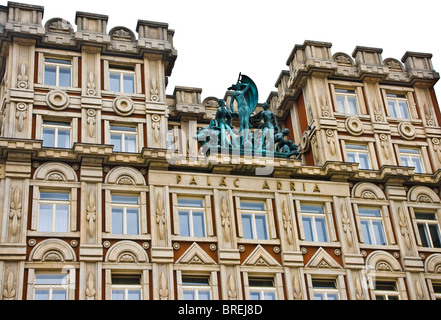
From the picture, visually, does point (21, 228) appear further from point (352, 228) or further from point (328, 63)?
point (328, 63)

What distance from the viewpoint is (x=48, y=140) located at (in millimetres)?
38875

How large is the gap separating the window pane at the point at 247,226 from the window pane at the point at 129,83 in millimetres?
9445

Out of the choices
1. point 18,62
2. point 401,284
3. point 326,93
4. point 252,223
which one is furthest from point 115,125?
point 401,284

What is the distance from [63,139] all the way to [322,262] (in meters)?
14.4

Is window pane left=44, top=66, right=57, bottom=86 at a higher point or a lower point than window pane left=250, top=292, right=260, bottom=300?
higher

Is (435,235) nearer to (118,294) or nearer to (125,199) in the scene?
(125,199)

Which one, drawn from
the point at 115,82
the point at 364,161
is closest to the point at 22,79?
the point at 115,82

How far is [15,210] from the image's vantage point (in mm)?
35281

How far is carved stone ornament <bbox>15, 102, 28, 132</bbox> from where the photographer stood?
38250mm

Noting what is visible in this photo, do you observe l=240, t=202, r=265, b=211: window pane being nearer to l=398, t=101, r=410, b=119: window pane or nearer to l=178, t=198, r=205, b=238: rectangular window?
l=178, t=198, r=205, b=238: rectangular window

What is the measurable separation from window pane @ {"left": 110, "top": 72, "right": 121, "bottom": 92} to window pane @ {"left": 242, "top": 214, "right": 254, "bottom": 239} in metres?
9.89

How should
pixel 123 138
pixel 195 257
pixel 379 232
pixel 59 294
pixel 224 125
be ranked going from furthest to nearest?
pixel 224 125
pixel 379 232
pixel 123 138
pixel 195 257
pixel 59 294

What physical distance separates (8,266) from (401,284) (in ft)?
62.5

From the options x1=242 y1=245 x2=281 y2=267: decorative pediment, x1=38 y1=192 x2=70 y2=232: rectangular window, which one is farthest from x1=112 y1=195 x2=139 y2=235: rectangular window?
x1=242 y1=245 x2=281 y2=267: decorative pediment
